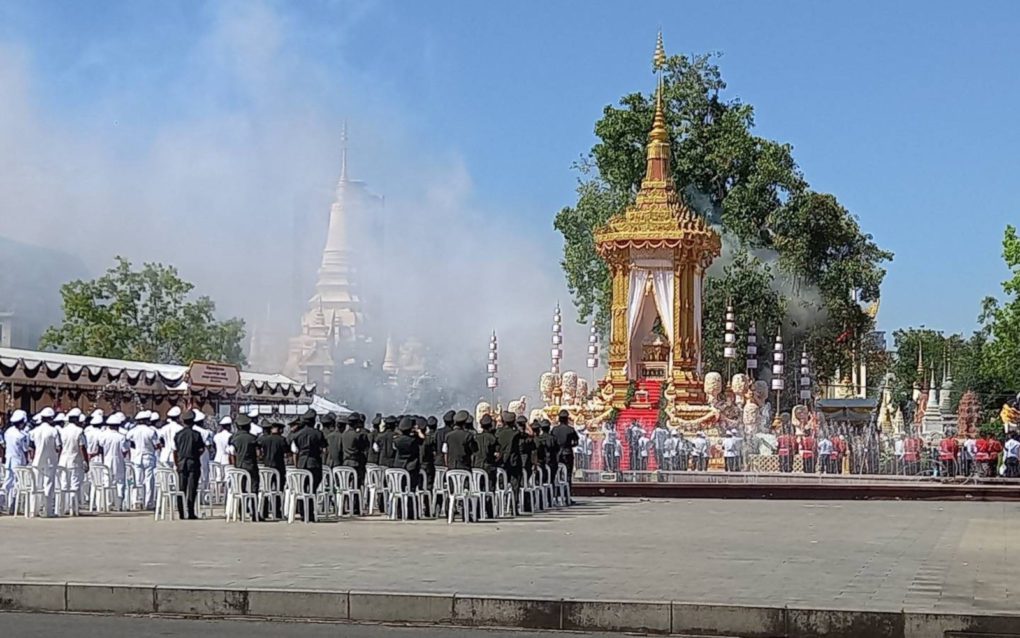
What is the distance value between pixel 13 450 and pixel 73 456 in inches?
39.7

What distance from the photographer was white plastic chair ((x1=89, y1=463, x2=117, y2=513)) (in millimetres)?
23047

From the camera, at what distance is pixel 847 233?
179 feet

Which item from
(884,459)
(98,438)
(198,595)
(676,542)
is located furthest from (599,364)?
(198,595)

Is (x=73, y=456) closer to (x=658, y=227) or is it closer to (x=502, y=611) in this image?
(x=502, y=611)

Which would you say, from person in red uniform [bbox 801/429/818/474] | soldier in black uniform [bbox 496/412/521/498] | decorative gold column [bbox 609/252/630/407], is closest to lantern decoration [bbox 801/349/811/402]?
decorative gold column [bbox 609/252/630/407]

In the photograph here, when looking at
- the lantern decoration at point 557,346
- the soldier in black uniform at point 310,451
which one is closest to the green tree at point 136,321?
the lantern decoration at point 557,346

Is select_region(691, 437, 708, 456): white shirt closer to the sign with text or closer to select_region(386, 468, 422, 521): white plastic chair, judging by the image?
the sign with text

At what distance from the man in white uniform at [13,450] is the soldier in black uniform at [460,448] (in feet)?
23.8

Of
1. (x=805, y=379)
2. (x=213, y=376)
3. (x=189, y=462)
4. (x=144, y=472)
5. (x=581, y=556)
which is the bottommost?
(x=581, y=556)

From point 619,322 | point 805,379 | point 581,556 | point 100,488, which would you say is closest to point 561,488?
point 100,488

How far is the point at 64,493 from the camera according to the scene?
73.2 ft

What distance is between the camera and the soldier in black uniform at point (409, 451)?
21031 millimetres

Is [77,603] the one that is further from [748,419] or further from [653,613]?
[748,419]

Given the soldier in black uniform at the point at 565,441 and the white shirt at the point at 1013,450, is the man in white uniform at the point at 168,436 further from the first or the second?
the white shirt at the point at 1013,450
